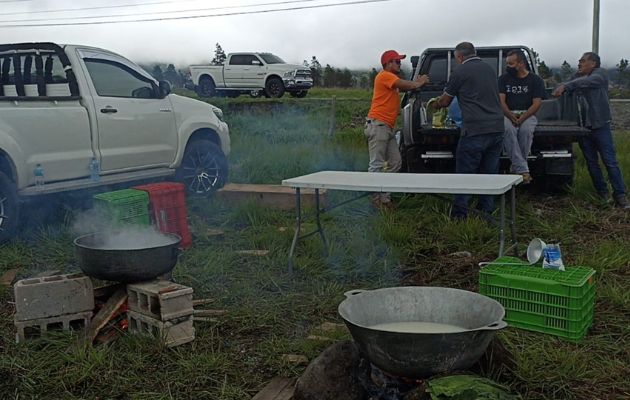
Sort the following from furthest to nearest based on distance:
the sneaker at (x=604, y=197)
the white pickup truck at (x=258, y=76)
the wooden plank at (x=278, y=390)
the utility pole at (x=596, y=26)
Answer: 1. the white pickup truck at (x=258, y=76)
2. the utility pole at (x=596, y=26)
3. the sneaker at (x=604, y=197)
4. the wooden plank at (x=278, y=390)

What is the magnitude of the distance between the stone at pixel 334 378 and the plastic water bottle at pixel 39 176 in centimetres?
430

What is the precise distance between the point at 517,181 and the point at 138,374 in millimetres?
3135

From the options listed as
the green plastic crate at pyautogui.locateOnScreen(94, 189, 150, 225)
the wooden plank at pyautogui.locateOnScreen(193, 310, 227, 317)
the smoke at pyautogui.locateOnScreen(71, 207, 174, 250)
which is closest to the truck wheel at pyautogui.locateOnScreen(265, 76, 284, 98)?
the green plastic crate at pyautogui.locateOnScreen(94, 189, 150, 225)

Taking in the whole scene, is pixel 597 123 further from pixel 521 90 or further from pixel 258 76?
pixel 258 76

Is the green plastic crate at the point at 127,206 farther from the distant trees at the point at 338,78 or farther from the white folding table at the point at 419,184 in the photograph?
the distant trees at the point at 338,78

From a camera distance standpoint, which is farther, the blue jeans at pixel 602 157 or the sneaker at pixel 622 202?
the blue jeans at pixel 602 157

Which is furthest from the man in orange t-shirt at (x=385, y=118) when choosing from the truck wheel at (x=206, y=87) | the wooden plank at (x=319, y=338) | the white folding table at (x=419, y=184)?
the truck wheel at (x=206, y=87)

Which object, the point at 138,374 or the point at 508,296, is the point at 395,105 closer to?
the point at 508,296

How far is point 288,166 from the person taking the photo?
9656 millimetres

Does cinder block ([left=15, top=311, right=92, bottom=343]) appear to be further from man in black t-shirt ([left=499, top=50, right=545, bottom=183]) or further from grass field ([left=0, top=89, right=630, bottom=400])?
man in black t-shirt ([left=499, top=50, right=545, bottom=183])

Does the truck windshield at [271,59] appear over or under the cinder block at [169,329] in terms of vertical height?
over

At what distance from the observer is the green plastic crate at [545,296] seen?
3.95m

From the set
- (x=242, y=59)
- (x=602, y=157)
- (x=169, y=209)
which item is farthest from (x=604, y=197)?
(x=242, y=59)

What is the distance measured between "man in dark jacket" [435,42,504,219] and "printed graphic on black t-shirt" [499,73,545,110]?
3.71ft
